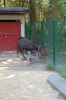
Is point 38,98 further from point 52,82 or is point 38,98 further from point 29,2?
point 29,2

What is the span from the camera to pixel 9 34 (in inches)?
1115

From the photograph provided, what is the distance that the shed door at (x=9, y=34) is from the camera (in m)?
28.1

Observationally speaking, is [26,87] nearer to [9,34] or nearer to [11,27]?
[9,34]

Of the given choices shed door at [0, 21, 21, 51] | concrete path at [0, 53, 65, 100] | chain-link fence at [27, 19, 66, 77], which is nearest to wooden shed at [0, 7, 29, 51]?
shed door at [0, 21, 21, 51]

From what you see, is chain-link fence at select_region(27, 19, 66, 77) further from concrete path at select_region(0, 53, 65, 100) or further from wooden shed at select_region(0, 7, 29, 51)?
wooden shed at select_region(0, 7, 29, 51)

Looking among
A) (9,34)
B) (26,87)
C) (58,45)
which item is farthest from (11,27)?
(26,87)

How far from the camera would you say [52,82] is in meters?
12.3

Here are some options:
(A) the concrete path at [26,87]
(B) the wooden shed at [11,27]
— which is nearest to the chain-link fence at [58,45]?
(A) the concrete path at [26,87]

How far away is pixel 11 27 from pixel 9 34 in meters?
0.52

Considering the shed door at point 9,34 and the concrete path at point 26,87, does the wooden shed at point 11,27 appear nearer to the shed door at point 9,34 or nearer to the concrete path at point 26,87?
the shed door at point 9,34

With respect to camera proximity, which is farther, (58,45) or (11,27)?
(11,27)

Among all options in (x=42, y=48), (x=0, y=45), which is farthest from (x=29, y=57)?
(x=0, y=45)

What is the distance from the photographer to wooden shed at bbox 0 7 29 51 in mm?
27859

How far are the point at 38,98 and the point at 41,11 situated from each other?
93.1 ft
